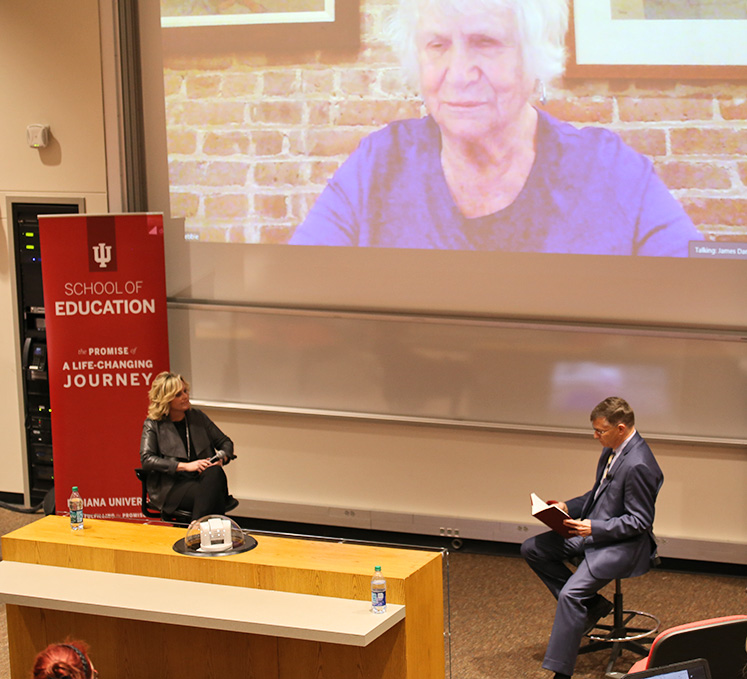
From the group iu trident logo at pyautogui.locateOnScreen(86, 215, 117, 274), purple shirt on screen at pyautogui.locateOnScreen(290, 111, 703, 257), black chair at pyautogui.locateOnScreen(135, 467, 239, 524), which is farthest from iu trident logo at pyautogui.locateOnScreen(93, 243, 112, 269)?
black chair at pyautogui.locateOnScreen(135, 467, 239, 524)

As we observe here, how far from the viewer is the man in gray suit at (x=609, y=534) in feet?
13.1

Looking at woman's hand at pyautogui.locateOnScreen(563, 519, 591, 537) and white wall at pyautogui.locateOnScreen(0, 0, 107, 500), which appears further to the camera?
white wall at pyautogui.locateOnScreen(0, 0, 107, 500)

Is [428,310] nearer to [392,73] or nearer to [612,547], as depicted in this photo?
[392,73]

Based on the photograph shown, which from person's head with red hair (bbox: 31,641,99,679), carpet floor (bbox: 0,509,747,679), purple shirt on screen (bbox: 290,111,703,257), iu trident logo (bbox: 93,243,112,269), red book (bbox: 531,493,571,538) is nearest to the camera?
person's head with red hair (bbox: 31,641,99,679)

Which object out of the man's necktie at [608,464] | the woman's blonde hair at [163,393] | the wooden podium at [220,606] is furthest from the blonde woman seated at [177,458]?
the man's necktie at [608,464]

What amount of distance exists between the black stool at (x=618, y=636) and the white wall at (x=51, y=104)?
3980 mm

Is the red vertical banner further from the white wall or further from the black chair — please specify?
the black chair

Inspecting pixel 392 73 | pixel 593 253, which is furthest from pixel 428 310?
pixel 392 73

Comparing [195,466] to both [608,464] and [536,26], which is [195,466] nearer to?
[608,464]

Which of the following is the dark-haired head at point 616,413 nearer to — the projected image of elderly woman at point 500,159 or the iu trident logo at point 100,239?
the projected image of elderly woman at point 500,159

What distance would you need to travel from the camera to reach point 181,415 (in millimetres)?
5059

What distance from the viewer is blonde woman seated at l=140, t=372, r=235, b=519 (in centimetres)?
493

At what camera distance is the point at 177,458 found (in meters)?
5.02

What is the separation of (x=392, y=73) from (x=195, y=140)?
134 centimetres
